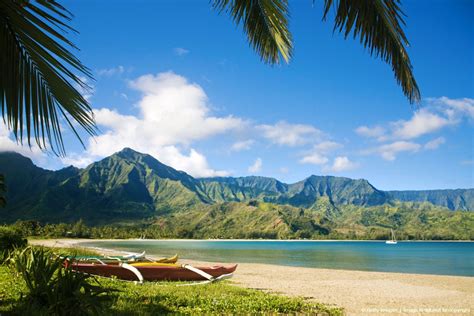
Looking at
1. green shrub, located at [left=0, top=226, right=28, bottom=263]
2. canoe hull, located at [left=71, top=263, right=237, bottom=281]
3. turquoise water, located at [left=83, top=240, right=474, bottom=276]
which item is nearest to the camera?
canoe hull, located at [left=71, top=263, right=237, bottom=281]

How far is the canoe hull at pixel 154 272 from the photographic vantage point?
1355 cm

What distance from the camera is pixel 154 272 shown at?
46.2ft

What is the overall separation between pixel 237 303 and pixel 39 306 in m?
5.62

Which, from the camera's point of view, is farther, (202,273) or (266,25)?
(202,273)

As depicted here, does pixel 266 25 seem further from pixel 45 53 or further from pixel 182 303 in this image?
pixel 182 303

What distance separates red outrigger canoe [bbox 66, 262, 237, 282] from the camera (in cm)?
1357

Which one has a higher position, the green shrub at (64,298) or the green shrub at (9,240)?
the green shrub at (64,298)

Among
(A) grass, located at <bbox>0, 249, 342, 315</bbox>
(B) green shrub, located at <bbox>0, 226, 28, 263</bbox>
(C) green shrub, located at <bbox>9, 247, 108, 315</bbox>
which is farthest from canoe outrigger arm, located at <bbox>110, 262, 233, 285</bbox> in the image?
(C) green shrub, located at <bbox>9, 247, 108, 315</bbox>

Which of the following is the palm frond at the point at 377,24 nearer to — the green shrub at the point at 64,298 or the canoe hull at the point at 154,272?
the green shrub at the point at 64,298

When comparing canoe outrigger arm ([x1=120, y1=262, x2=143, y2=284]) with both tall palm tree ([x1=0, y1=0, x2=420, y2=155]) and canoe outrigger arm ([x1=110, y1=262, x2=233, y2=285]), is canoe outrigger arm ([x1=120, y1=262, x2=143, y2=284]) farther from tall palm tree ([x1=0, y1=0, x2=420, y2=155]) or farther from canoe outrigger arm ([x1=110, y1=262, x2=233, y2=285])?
tall palm tree ([x1=0, y1=0, x2=420, y2=155])

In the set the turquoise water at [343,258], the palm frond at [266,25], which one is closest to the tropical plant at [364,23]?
the palm frond at [266,25]

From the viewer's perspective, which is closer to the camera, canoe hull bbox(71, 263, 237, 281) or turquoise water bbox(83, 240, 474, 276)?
canoe hull bbox(71, 263, 237, 281)

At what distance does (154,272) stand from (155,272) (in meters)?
0.04

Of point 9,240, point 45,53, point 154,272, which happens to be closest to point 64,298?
point 45,53
